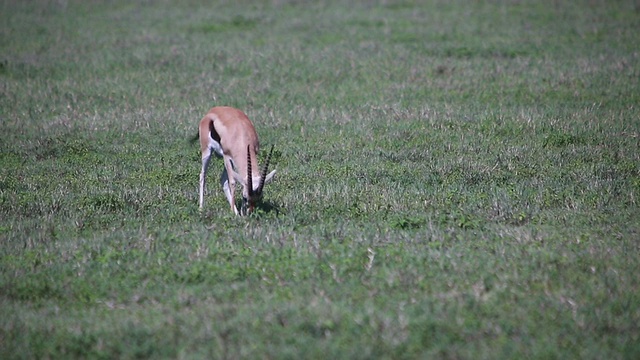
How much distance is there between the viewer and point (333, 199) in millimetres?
9609

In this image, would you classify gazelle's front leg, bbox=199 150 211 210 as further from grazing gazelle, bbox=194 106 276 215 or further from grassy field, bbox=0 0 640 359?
grassy field, bbox=0 0 640 359

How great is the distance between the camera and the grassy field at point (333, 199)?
5906 mm

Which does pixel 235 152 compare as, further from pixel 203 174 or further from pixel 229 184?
pixel 203 174

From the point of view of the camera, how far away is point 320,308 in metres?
6.18

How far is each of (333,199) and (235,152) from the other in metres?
1.32

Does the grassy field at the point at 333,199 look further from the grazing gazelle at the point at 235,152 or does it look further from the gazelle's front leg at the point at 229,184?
the grazing gazelle at the point at 235,152

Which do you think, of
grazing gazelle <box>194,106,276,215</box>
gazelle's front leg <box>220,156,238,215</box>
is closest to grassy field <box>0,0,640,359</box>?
gazelle's front leg <box>220,156,238,215</box>

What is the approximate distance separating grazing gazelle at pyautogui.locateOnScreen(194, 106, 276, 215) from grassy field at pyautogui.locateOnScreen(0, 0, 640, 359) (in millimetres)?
332

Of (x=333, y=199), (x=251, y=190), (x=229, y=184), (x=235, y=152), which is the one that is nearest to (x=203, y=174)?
(x=229, y=184)

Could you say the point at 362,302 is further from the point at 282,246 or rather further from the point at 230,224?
the point at 230,224

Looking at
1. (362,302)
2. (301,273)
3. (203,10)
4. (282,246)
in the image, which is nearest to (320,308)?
(362,302)

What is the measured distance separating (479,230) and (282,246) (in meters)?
2.09

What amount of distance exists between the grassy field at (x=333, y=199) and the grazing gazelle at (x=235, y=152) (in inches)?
13.1

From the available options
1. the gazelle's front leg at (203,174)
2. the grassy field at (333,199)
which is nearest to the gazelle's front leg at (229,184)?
the grassy field at (333,199)
